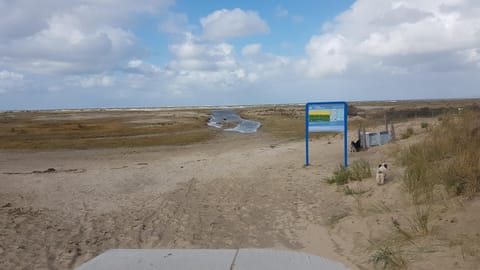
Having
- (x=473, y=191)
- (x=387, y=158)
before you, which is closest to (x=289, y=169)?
(x=387, y=158)

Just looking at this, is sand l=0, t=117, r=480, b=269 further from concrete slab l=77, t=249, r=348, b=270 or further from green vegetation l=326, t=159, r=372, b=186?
concrete slab l=77, t=249, r=348, b=270

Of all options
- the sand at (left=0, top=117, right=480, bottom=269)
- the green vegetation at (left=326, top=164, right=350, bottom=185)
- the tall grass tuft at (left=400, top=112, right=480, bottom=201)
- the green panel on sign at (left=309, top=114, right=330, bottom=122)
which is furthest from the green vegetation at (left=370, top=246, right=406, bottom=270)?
the green panel on sign at (left=309, top=114, right=330, bottom=122)

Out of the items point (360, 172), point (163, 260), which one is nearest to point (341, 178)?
point (360, 172)

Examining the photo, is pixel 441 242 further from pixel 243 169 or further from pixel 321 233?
pixel 243 169

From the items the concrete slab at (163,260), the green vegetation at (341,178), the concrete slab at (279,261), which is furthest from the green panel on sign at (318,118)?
the concrete slab at (163,260)

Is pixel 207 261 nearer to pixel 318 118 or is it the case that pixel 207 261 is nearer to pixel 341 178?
pixel 341 178

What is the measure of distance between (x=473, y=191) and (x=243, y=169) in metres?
8.21

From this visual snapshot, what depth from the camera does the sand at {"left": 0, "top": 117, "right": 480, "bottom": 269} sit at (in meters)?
5.76

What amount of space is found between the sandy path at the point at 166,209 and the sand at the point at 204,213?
18 mm

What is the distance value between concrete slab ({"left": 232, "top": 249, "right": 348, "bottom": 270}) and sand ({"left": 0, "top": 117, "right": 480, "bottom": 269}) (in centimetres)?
58

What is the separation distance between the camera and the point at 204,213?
8.17 meters

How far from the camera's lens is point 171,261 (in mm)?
4480

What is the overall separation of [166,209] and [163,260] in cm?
421

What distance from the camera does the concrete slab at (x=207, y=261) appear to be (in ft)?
14.1
